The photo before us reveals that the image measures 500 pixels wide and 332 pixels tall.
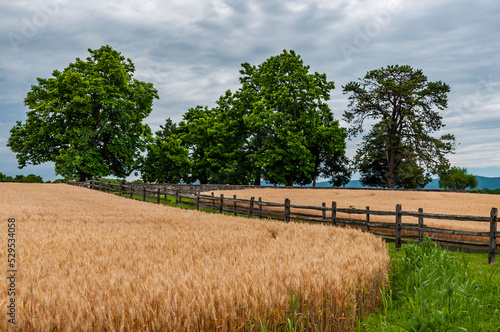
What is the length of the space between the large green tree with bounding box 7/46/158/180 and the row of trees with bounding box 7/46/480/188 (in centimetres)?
12

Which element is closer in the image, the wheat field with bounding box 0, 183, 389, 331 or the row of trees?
the wheat field with bounding box 0, 183, 389, 331

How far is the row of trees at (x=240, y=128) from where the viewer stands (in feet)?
132

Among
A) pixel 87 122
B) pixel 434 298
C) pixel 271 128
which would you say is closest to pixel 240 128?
pixel 271 128

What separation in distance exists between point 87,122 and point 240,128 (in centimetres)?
1867

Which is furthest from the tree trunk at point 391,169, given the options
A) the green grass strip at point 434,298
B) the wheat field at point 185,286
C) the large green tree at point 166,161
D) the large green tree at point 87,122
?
the wheat field at point 185,286

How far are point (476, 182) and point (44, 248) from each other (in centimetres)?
8800

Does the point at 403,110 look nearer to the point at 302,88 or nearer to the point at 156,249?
the point at 302,88

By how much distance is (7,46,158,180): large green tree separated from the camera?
38.9m

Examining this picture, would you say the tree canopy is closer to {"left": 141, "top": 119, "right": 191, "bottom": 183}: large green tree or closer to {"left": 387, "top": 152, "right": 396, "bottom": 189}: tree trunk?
{"left": 141, "top": 119, "right": 191, "bottom": 183}: large green tree

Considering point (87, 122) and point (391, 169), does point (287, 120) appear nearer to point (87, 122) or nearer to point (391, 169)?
point (391, 169)

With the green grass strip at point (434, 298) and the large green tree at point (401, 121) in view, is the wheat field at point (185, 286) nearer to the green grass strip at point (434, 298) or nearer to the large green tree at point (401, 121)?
the green grass strip at point (434, 298)

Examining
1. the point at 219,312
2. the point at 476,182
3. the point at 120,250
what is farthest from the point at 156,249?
the point at 476,182

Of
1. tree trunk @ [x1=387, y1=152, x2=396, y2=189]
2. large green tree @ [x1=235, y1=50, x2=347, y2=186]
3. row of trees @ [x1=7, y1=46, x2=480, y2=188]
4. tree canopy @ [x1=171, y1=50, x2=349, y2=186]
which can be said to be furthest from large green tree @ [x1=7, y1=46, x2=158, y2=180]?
tree trunk @ [x1=387, y1=152, x2=396, y2=189]

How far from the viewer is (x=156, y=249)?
260 inches
